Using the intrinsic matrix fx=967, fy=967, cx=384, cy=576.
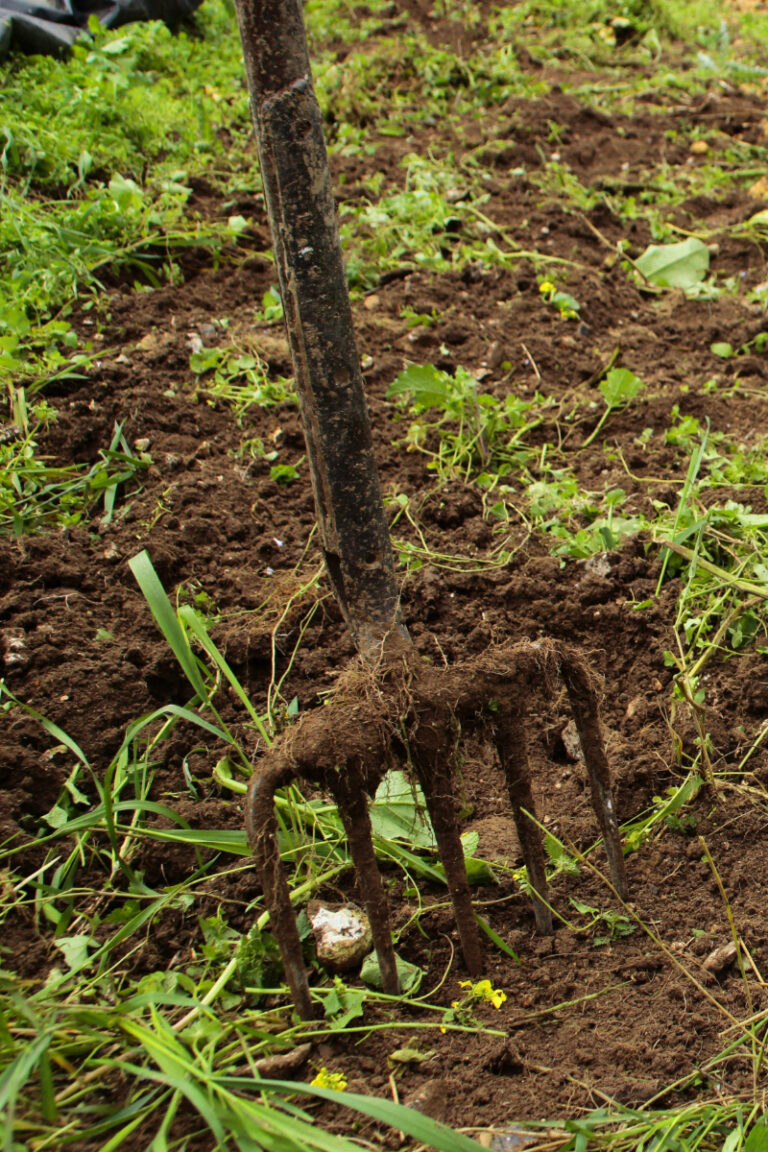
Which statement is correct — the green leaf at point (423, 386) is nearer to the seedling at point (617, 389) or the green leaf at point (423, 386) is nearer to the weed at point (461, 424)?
the weed at point (461, 424)

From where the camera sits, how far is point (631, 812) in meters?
2.11

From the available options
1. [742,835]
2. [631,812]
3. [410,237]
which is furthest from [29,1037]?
[410,237]

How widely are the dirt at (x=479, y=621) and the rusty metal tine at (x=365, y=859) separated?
0.11 m

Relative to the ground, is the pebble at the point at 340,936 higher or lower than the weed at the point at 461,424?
lower

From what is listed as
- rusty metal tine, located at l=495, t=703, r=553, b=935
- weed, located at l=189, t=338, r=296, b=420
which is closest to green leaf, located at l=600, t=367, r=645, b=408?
weed, located at l=189, t=338, r=296, b=420

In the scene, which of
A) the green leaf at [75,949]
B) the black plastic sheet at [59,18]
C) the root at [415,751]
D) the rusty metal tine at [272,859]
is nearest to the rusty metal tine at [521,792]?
the root at [415,751]

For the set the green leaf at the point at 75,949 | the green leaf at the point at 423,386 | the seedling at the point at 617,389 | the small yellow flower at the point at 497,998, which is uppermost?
the green leaf at the point at 423,386

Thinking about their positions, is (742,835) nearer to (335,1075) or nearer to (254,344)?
(335,1075)

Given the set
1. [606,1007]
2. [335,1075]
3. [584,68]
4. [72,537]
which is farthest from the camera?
[584,68]

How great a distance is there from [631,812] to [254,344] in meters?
2.15

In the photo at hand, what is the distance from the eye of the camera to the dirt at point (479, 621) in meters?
1.69

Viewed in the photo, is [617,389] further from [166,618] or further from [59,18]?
[59,18]

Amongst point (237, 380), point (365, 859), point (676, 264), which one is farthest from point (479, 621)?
point (676, 264)

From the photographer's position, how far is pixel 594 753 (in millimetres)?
1842
